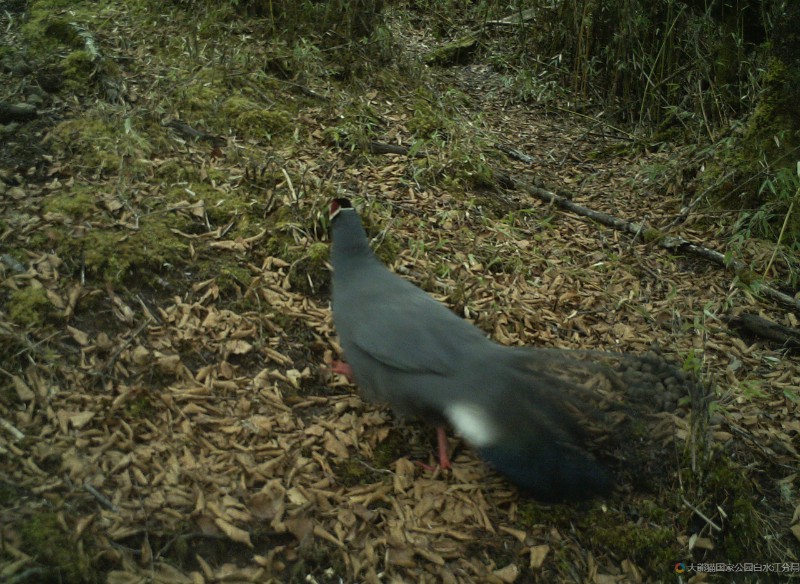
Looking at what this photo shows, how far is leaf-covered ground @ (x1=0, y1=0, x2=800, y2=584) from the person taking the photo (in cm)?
234

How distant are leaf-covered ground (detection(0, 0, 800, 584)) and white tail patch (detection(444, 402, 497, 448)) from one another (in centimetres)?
31

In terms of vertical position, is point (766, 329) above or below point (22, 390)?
below

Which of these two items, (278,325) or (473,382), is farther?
(278,325)

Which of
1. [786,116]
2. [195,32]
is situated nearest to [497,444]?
[786,116]

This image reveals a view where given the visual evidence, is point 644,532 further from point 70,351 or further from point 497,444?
point 70,351

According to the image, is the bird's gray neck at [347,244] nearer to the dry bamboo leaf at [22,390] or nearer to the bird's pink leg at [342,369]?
the bird's pink leg at [342,369]

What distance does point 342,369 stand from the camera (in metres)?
3.08

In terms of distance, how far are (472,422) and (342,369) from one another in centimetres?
80

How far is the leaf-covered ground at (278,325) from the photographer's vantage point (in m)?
2.34

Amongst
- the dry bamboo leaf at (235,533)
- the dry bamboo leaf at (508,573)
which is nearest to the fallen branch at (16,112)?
the dry bamboo leaf at (235,533)

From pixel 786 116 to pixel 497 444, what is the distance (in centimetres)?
348

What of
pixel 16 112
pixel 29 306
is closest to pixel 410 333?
pixel 29 306

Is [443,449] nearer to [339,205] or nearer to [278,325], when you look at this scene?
[278,325]

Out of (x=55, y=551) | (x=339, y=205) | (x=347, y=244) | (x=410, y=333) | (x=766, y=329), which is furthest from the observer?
(x=766, y=329)
